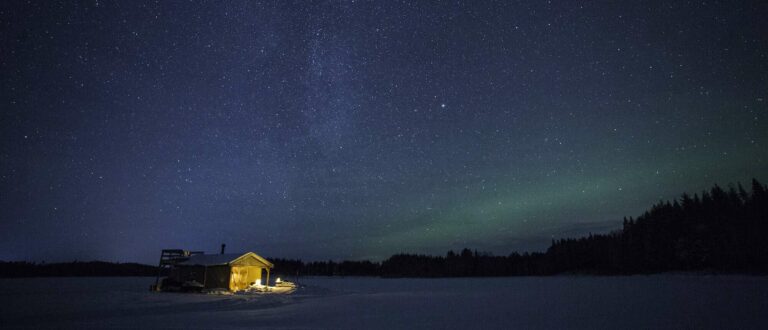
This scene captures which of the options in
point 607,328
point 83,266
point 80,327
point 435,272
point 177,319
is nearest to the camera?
point 80,327

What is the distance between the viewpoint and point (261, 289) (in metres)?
34.4

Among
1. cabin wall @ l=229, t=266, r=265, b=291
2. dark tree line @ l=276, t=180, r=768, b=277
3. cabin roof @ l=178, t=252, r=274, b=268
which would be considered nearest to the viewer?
cabin roof @ l=178, t=252, r=274, b=268

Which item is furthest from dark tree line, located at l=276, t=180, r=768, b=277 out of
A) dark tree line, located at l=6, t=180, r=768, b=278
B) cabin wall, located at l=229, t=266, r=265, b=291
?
cabin wall, located at l=229, t=266, r=265, b=291

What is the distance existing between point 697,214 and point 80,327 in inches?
3502

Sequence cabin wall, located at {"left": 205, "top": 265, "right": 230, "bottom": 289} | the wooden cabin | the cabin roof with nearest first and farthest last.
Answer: the wooden cabin < cabin wall, located at {"left": 205, "top": 265, "right": 230, "bottom": 289} < the cabin roof

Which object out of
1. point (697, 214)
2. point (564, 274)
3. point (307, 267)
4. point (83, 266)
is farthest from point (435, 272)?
point (83, 266)

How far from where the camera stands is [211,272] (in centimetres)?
3366

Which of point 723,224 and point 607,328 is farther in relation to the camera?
point 723,224

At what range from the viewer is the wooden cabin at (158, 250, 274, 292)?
32969 millimetres

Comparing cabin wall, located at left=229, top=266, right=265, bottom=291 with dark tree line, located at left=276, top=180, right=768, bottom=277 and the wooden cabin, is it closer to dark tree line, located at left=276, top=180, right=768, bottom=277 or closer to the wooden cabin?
the wooden cabin

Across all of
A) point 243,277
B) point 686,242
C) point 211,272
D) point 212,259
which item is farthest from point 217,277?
point 686,242

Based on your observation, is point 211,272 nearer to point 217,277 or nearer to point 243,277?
point 217,277

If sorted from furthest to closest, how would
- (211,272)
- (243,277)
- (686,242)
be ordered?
(686,242), (243,277), (211,272)

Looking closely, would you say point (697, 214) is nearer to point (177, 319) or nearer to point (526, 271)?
point (526, 271)
